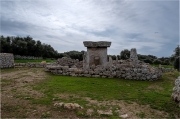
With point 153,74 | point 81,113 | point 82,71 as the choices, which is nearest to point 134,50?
point 153,74

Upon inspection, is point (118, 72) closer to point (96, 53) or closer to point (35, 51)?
point (96, 53)

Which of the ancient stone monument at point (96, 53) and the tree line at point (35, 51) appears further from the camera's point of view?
the tree line at point (35, 51)

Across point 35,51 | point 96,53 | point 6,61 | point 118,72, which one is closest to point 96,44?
point 96,53

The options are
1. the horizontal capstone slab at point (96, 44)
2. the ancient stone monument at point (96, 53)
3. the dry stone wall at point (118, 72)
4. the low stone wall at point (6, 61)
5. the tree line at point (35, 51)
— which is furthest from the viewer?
the tree line at point (35, 51)

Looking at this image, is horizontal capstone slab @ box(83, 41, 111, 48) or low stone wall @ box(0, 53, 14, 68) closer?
horizontal capstone slab @ box(83, 41, 111, 48)

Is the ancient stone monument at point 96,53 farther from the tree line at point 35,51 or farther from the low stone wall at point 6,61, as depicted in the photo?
the tree line at point 35,51

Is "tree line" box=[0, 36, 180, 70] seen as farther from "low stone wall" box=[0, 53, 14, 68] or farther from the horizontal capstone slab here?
the horizontal capstone slab

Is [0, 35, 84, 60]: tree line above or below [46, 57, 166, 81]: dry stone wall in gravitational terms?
above

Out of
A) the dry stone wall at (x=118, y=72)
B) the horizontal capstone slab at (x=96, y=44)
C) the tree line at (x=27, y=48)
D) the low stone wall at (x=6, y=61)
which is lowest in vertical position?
the dry stone wall at (x=118, y=72)

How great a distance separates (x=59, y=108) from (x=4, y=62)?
49.9 feet

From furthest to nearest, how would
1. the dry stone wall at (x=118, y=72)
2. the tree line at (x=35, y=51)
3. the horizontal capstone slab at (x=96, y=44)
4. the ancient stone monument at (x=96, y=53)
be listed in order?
the tree line at (x=35, y=51), the ancient stone monument at (x=96, y=53), the horizontal capstone slab at (x=96, y=44), the dry stone wall at (x=118, y=72)

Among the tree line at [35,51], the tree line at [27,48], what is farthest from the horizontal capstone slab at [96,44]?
the tree line at [27,48]

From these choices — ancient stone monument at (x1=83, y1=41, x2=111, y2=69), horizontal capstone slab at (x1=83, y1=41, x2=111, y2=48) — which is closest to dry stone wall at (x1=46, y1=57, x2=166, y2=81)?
ancient stone monument at (x1=83, y1=41, x2=111, y2=69)

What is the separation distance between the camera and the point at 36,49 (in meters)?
43.0
